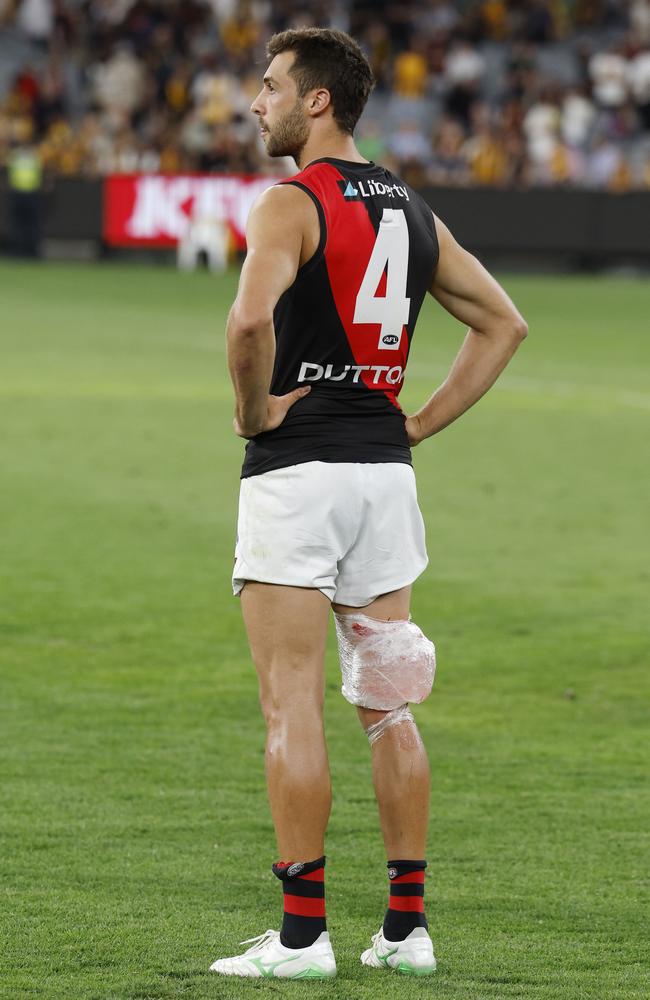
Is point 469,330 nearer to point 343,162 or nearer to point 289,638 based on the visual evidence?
point 343,162

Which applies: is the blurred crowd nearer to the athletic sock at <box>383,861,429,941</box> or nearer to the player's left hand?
the player's left hand

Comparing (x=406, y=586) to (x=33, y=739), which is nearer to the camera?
(x=406, y=586)

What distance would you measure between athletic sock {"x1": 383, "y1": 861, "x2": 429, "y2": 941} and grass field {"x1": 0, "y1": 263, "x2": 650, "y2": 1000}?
0.41 ft

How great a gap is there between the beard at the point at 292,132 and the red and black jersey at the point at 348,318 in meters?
0.07

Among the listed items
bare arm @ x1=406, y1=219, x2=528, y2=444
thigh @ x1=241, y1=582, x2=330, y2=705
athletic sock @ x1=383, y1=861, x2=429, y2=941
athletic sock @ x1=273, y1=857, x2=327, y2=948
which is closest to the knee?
thigh @ x1=241, y1=582, x2=330, y2=705

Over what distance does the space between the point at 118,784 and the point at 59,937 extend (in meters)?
1.41

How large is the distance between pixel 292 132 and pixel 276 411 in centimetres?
66

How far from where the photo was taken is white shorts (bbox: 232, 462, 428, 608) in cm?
411

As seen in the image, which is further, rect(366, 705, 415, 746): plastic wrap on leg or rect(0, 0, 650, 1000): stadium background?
rect(0, 0, 650, 1000): stadium background

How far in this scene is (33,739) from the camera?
6.25 metres

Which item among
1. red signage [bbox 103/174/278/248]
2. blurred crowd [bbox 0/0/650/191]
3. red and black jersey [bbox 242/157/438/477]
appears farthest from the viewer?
blurred crowd [bbox 0/0/650/191]

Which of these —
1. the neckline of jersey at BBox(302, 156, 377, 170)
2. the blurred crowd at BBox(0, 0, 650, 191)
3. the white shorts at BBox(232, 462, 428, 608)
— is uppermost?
the blurred crowd at BBox(0, 0, 650, 191)

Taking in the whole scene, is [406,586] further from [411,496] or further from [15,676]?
[15,676]

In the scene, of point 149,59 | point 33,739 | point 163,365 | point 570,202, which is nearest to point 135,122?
point 149,59
